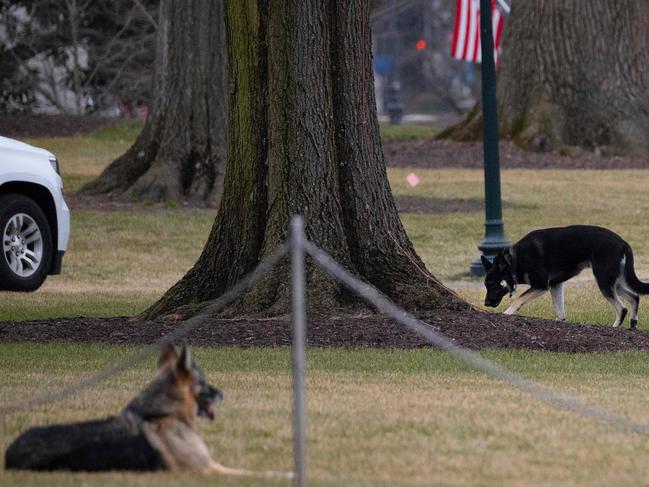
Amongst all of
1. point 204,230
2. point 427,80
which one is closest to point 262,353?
point 204,230

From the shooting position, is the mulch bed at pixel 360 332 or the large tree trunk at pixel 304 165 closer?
the mulch bed at pixel 360 332

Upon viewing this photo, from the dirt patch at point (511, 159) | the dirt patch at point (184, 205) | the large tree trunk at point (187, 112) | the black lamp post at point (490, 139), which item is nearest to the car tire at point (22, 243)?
the black lamp post at point (490, 139)

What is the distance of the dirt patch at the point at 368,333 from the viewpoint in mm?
11227

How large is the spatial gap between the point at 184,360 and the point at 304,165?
5572 millimetres

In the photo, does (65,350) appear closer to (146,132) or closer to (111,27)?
(146,132)

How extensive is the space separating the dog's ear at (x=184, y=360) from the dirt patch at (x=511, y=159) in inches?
861

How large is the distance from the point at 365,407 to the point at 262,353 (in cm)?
234

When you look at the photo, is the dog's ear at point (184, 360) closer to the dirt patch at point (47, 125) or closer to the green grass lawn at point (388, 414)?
the green grass lawn at point (388, 414)

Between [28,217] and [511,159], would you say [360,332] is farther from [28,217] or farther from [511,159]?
[511,159]

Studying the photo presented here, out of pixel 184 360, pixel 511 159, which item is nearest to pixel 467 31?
pixel 511 159

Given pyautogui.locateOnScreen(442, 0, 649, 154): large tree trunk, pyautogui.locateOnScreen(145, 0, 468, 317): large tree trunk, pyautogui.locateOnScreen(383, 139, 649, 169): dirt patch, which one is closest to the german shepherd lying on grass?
pyautogui.locateOnScreen(145, 0, 468, 317): large tree trunk

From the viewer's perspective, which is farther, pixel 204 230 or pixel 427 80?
pixel 427 80

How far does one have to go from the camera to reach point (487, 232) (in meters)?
16.9

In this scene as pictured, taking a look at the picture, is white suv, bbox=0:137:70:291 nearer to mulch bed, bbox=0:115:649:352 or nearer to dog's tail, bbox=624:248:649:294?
mulch bed, bbox=0:115:649:352
